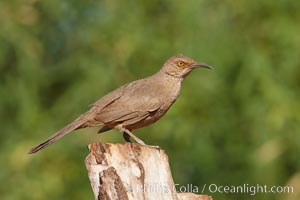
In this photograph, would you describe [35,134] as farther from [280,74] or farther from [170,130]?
[280,74]

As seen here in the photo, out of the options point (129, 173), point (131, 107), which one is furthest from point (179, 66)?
point (129, 173)

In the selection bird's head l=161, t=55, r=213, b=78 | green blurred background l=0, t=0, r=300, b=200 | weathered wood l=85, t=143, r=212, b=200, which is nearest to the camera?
weathered wood l=85, t=143, r=212, b=200

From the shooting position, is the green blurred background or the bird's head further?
the green blurred background

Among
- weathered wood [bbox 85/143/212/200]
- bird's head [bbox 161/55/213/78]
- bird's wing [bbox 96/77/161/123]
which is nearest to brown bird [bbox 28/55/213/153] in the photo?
bird's wing [bbox 96/77/161/123]

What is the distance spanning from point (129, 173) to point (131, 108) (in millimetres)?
1771

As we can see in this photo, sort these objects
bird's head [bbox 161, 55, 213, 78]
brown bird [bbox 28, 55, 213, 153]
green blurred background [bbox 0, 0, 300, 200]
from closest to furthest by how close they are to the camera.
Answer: brown bird [bbox 28, 55, 213, 153], bird's head [bbox 161, 55, 213, 78], green blurred background [bbox 0, 0, 300, 200]

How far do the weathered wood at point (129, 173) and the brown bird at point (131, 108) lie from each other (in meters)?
1.19

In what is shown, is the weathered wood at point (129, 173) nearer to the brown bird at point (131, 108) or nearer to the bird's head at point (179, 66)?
the brown bird at point (131, 108)

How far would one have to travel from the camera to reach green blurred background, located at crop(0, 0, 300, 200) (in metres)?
12.3

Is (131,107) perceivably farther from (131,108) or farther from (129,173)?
(129,173)

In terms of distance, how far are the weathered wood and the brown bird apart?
1.19m

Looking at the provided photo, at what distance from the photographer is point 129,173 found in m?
7.61

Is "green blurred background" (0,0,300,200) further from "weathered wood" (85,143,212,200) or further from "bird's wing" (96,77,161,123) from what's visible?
"weathered wood" (85,143,212,200)

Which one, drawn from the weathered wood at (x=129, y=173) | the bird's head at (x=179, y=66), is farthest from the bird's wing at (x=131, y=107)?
the weathered wood at (x=129, y=173)
